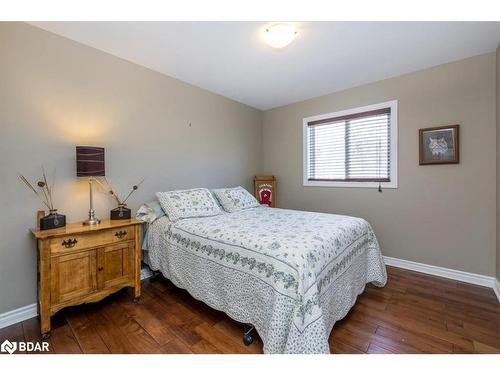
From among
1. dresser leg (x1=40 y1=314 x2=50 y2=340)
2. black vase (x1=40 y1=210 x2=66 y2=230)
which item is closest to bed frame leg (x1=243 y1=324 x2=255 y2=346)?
dresser leg (x1=40 y1=314 x2=50 y2=340)

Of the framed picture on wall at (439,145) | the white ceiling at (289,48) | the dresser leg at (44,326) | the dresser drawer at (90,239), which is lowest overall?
the dresser leg at (44,326)

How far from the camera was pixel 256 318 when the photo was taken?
4.83 ft

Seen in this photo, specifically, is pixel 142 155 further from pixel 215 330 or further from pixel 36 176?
pixel 215 330

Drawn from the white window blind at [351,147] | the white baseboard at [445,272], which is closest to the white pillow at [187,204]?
the white window blind at [351,147]

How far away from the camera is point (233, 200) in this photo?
284 cm

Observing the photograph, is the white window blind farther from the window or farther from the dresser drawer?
the dresser drawer

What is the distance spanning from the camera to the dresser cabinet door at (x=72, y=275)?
1.65 m

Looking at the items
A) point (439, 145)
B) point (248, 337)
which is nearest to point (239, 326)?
point (248, 337)

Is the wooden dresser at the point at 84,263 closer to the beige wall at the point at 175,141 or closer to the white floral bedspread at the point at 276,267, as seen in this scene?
the white floral bedspread at the point at 276,267

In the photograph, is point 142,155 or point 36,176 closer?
point 36,176

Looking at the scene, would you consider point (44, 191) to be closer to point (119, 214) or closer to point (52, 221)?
point (52, 221)

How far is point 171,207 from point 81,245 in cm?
79

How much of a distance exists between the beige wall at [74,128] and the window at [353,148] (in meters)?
1.66
